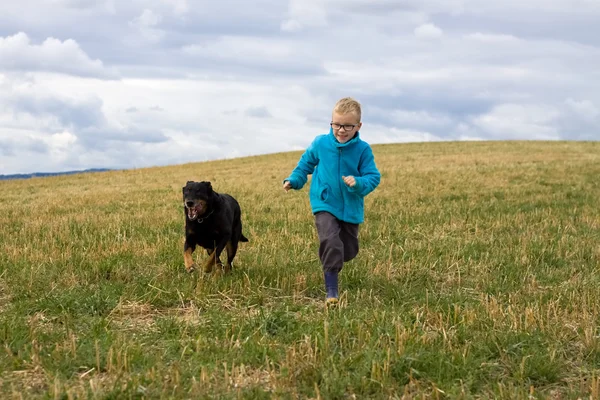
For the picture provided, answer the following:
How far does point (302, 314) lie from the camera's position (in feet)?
18.0

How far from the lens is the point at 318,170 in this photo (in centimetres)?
650

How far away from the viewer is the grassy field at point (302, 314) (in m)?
3.91

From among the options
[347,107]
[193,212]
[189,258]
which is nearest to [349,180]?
[347,107]

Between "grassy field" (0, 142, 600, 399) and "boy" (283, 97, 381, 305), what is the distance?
53 cm

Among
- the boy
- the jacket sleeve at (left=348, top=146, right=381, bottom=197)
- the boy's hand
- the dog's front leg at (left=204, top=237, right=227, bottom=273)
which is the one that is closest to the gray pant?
the boy

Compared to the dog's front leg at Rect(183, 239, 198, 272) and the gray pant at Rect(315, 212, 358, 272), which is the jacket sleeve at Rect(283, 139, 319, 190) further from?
the dog's front leg at Rect(183, 239, 198, 272)

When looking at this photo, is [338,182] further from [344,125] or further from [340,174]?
[344,125]

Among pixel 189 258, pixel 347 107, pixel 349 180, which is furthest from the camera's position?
pixel 189 258

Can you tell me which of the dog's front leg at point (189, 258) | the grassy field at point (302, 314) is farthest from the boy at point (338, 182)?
the dog's front leg at point (189, 258)

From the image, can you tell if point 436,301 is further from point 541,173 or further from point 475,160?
point 475,160

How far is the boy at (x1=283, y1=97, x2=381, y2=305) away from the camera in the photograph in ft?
20.1

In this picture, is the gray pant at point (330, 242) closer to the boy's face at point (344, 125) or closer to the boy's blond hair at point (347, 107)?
the boy's face at point (344, 125)

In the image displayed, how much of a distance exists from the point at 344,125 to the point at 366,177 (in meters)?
0.57

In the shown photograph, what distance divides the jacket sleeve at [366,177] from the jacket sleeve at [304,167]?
511 mm
